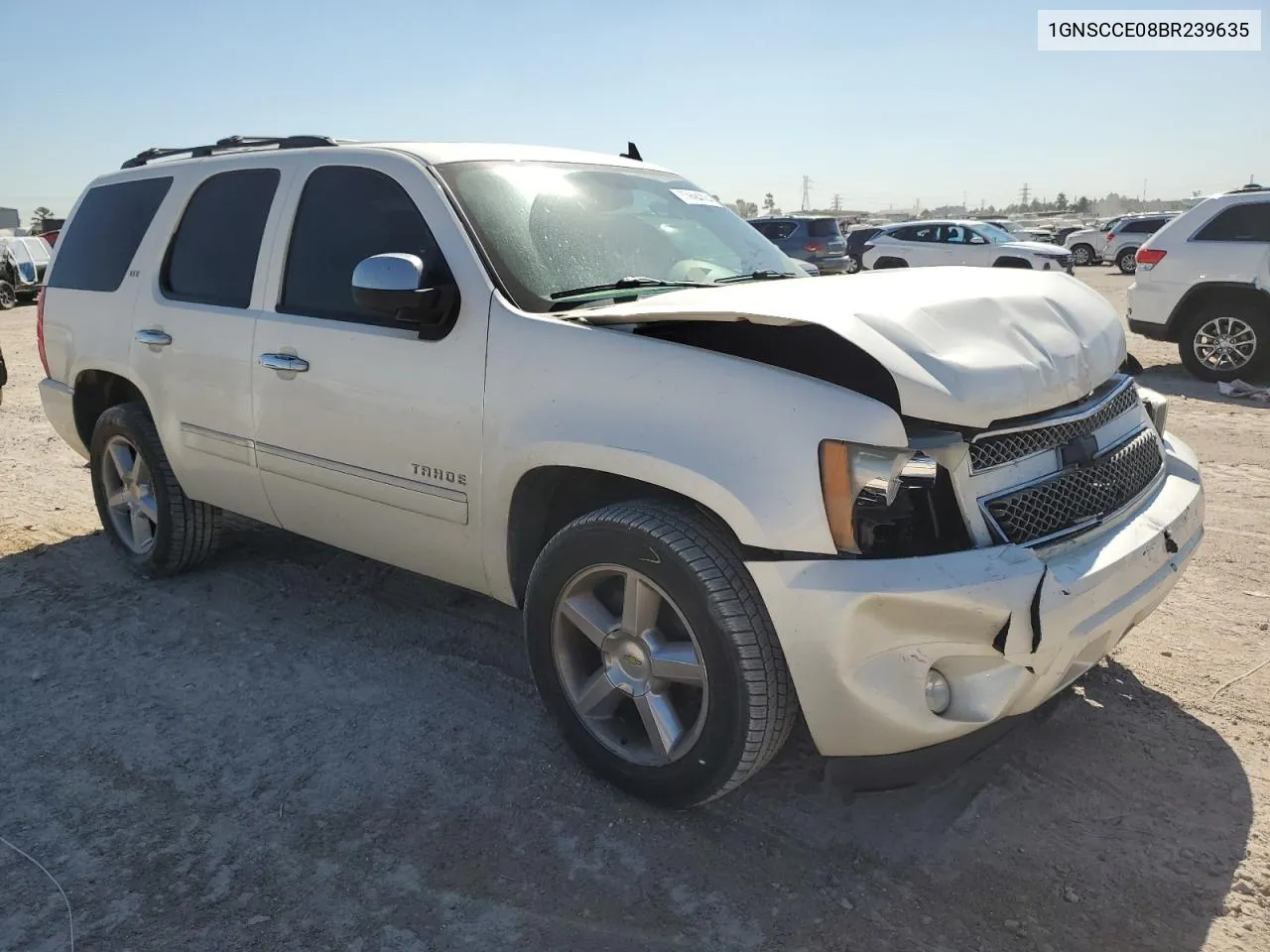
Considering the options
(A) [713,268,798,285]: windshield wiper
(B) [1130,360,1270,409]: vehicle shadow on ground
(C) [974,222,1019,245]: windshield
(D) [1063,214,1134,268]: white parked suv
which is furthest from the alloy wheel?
(D) [1063,214,1134,268]: white parked suv

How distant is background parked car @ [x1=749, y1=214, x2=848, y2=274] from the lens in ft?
70.1

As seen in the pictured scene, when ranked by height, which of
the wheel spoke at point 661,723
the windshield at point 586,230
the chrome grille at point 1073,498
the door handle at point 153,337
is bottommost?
the wheel spoke at point 661,723

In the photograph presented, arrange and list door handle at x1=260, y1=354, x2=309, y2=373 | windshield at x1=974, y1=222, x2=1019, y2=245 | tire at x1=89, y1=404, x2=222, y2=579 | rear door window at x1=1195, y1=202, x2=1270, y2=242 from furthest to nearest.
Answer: windshield at x1=974, y1=222, x2=1019, y2=245 < rear door window at x1=1195, y1=202, x2=1270, y2=242 < tire at x1=89, y1=404, x2=222, y2=579 < door handle at x1=260, y1=354, x2=309, y2=373

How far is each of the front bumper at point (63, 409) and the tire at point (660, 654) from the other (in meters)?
3.40

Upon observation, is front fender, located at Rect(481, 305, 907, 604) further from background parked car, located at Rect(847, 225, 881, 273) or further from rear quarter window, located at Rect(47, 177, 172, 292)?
background parked car, located at Rect(847, 225, 881, 273)

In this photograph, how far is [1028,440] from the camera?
108 inches

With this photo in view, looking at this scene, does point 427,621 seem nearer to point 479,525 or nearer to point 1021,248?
point 479,525

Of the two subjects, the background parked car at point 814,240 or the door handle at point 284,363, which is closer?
the door handle at point 284,363

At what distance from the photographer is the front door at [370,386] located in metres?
3.29

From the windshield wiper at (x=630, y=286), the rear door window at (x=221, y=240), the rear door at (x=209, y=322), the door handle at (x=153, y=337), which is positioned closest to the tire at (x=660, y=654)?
the windshield wiper at (x=630, y=286)

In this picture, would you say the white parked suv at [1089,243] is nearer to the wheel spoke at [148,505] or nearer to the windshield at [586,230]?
the windshield at [586,230]

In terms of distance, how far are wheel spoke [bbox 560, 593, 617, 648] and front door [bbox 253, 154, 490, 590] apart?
49 centimetres

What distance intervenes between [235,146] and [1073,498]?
3.90 metres

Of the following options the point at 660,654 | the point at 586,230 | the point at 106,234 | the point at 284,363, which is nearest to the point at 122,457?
the point at 106,234
